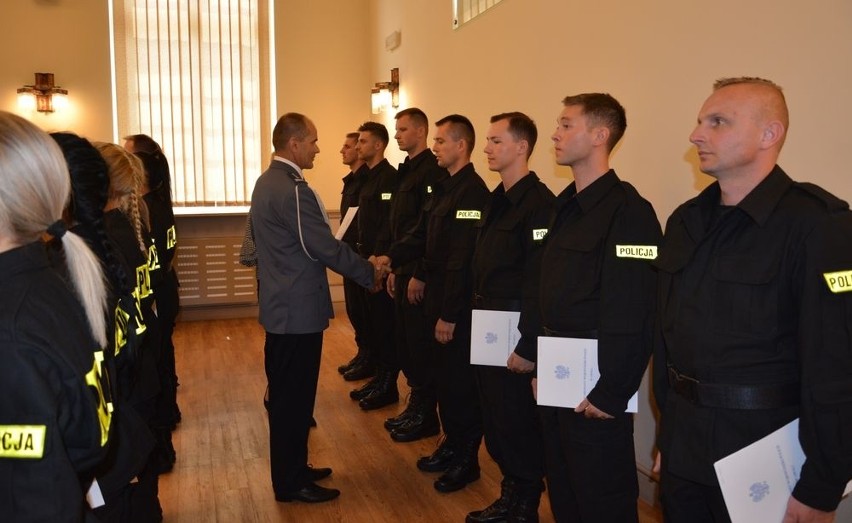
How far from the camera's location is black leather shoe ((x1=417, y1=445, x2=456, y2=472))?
136 inches

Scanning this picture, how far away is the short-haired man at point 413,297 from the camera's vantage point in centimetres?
382

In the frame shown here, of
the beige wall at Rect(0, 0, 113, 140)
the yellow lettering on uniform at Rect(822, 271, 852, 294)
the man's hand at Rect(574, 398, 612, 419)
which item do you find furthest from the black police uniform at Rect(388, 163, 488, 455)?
the beige wall at Rect(0, 0, 113, 140)

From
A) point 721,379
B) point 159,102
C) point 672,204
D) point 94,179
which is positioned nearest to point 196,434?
point 94,179

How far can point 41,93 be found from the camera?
246 inches

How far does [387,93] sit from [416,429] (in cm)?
383

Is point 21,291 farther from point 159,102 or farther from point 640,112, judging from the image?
point 159,102

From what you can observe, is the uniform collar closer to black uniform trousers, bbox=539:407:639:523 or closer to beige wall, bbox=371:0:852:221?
beige wall, bbox=371:0:852:221

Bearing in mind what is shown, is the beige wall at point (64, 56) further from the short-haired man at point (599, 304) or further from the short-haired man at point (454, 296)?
the short-haired man at point (599, 304)

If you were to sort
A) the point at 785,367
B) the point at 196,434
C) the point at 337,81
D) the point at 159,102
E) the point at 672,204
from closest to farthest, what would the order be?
1. the point at 785,367
2. the point at 672,204
3. the point at 196,434
4. the point at 159,102
5. the point at 337,81

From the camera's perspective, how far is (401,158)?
20.7ft

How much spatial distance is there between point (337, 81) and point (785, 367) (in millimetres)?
6540

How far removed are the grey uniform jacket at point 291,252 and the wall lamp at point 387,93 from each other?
12.0 feet

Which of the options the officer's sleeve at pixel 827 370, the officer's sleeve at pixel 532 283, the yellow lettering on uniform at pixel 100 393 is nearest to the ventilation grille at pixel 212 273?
the officer's sleeve at pixel 532 283

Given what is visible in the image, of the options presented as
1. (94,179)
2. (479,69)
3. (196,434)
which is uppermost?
(479,69)
